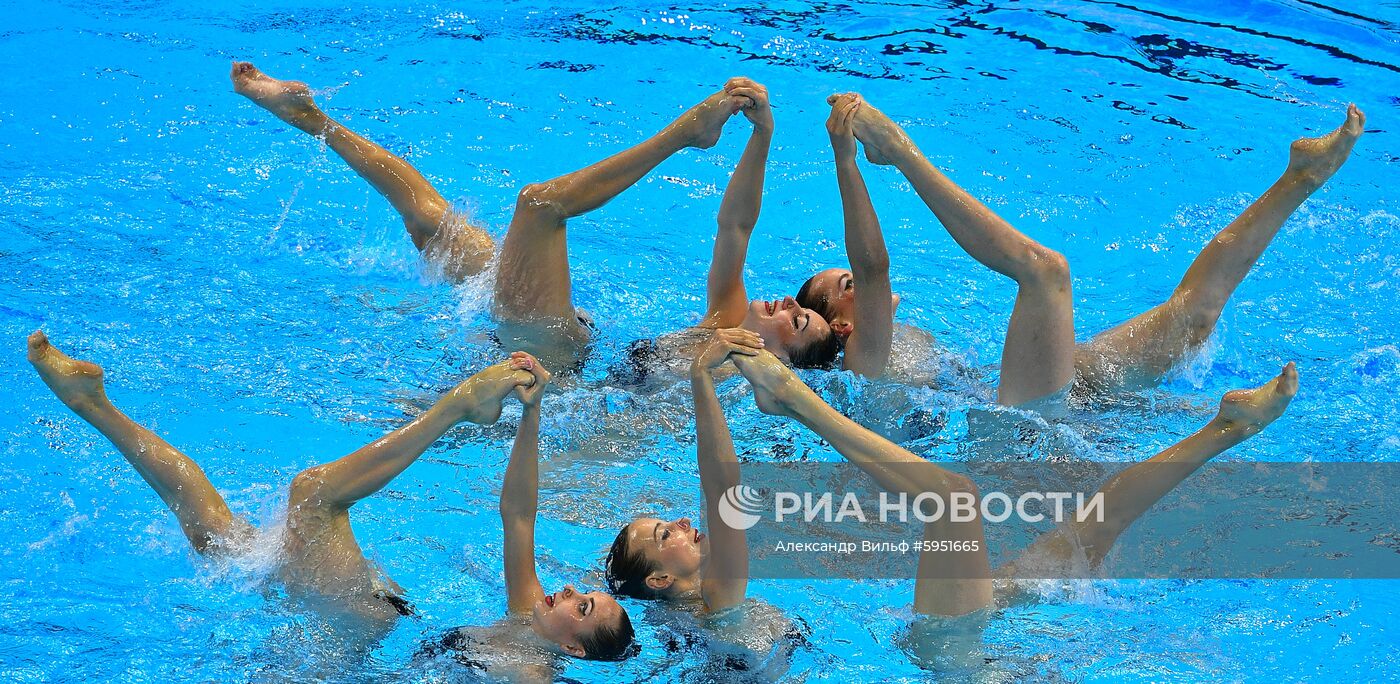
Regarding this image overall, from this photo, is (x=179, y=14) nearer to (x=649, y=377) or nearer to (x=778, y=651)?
(x=649, y=377)

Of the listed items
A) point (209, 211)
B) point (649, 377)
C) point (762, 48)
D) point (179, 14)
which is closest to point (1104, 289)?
point (649, 377)

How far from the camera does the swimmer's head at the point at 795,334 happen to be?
13.2 ft

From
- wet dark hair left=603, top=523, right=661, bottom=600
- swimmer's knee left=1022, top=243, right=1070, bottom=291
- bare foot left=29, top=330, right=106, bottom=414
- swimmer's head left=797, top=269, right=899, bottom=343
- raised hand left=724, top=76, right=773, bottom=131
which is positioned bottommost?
wet dark hair left=603, top=523, right=661, bottom=600

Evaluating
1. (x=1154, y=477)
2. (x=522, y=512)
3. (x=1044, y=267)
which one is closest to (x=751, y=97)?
(x=1044, y=267)

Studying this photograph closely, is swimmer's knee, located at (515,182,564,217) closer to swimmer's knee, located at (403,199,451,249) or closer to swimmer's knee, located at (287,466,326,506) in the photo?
swimmer's knee, located at (403,199,451,249)

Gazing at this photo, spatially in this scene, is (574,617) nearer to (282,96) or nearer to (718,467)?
(718,467)

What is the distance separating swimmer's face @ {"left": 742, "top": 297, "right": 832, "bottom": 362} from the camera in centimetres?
403

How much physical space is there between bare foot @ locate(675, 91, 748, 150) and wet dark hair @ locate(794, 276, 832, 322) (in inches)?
27.4

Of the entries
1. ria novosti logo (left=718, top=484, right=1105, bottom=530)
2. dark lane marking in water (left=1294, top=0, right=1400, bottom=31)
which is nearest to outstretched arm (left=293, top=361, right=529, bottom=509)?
ria novosti logo (left=718, top=484, right=1105, bottom=530)

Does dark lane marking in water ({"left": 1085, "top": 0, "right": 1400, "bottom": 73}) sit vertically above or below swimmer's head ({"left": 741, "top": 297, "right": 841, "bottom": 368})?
above

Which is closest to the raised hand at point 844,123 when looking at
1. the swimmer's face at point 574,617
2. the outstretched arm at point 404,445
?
the outstretched arm at point 404,445

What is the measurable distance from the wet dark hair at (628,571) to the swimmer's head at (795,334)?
91cm

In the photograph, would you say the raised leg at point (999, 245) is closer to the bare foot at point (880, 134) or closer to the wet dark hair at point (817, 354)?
the bare foot at point (880, 134)

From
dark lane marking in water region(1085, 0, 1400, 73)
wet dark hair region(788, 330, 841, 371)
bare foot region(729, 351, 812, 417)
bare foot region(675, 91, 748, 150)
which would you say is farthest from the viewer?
dark lane marking in water region(1085, 0, 1400, 73)
